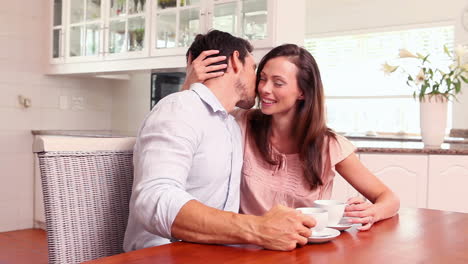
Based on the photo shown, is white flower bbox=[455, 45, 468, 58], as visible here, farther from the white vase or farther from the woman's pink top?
the woman's pink top

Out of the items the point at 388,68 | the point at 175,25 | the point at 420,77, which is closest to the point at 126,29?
the point at 175,25

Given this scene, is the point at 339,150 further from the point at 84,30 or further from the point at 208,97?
the point at 84,30

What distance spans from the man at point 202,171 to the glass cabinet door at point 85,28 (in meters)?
2.87

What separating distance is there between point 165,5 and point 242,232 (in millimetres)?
2971

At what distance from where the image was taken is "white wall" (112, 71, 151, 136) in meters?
4.79

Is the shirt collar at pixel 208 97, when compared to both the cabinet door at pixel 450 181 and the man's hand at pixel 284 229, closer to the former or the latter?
the man's hand at pixel 284 229

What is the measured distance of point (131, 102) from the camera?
493 centimetres

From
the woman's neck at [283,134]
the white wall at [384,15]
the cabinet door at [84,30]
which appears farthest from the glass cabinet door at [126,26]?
the white wall at [384,15]

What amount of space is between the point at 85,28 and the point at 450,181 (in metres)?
3.04

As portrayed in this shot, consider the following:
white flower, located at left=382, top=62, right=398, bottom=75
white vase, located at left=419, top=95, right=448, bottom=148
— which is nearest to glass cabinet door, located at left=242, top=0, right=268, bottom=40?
white flower, located at left=382, top=62, right=398, bottom=75

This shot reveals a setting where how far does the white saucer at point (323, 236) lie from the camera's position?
3.62ft

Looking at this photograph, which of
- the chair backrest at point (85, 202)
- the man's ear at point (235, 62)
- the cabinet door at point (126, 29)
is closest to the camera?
the chair backrest at point (85, 202)

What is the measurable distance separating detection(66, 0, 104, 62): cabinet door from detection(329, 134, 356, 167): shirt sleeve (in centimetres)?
295

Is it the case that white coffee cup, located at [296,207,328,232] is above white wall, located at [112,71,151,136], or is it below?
below
